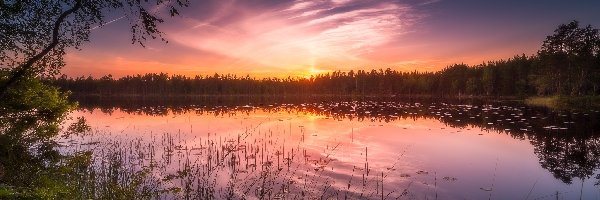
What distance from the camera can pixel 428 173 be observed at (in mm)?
20156

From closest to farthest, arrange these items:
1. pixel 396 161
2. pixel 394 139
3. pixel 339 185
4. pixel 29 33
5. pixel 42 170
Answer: pixel 29 33, pixel 42 170, pixel 339 185, pixel 396 161, pixel 394 139

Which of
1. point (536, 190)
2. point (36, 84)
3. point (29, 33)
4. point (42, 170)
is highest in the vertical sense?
point (29, 33)

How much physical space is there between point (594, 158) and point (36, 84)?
104 feet

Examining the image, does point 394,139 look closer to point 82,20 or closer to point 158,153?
point 158,153

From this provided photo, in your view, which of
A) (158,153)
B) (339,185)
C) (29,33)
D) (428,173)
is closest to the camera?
(29,33)

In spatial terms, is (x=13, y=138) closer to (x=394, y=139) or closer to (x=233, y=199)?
(x=233, y=199)

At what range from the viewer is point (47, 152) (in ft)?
71.5

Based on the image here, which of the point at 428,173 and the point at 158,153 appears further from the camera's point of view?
the point at 158,153

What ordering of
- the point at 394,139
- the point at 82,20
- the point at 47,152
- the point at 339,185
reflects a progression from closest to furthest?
the point at 82,20, the point at 339,185, the point at 47,152, the point at 394,139

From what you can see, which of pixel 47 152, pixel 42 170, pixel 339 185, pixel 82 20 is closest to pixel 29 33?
pixel 82 20

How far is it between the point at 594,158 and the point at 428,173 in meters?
11.2

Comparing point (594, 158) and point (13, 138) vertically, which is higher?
point (13, 138)

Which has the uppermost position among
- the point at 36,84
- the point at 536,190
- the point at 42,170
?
the point at 36,84

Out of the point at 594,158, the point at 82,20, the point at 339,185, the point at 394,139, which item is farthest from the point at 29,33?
the point at 594,158
